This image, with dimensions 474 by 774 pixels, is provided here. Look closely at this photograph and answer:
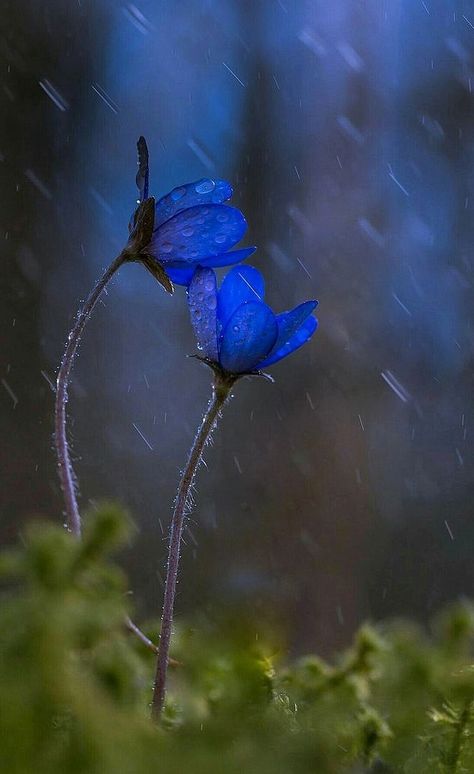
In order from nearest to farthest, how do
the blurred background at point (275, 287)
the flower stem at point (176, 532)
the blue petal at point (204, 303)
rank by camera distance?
the flower stem at point (176, 532)
the blue petal at point (204, 303)
the blurred background at point (275, 287)

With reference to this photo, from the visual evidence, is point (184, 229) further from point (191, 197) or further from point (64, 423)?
point (64, 423)

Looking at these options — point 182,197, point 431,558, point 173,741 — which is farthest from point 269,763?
point 431,558

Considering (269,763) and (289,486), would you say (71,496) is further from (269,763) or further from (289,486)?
(289,486)

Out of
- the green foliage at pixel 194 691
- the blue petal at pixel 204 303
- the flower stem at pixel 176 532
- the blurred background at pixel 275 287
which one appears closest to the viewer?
the green foliage at pixel 194 691

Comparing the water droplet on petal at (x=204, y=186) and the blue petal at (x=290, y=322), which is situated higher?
the water droplet on petal at (x=204, y=186)

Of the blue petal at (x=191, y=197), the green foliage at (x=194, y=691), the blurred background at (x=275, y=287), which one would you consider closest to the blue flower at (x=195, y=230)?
the blue petal at (x=191, y=197)

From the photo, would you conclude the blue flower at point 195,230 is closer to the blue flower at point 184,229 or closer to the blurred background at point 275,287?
the blue flower at point 184,229

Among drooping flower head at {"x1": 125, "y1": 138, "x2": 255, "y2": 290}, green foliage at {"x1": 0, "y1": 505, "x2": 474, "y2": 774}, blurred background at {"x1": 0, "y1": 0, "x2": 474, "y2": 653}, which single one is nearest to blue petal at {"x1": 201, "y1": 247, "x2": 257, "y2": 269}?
drooping flower head at {"x1": 125, "y1": 138, "x2": 255, "y2": 290}
